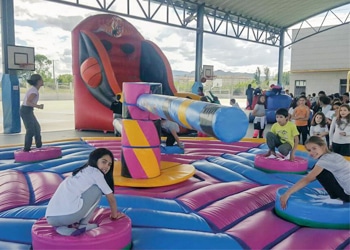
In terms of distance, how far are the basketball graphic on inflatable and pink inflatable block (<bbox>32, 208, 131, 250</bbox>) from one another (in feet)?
18.6

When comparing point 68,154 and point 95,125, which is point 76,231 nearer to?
point 68,154

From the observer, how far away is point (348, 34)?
61.7 feet

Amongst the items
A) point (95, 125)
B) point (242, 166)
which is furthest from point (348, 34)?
point (242, 166)

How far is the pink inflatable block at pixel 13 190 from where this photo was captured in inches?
100

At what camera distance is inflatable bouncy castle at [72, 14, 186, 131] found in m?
7.37

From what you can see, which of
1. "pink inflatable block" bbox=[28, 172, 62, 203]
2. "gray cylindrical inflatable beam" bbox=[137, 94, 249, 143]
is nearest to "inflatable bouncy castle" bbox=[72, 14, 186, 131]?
"pink inflatable block" bbox=[28, 172, 62, 203]

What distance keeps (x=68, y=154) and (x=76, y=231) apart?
2.65 metres

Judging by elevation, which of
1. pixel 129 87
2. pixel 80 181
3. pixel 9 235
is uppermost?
pixel 129 87

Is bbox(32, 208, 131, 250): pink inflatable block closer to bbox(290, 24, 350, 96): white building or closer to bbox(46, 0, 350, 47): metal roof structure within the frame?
bbox(46, 0, 350, 47): metal roof structure

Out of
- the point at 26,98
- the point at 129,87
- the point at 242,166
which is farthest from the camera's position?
the point at 26,98

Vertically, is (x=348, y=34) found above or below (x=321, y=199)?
above

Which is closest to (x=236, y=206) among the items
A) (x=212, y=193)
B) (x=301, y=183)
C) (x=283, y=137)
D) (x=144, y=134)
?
(x=212, y=193)

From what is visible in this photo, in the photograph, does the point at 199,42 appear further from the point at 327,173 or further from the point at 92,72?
the point at 327,173

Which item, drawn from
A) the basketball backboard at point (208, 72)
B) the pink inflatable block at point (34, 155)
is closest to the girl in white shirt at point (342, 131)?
the pink inflatable block at point (34, 155)
